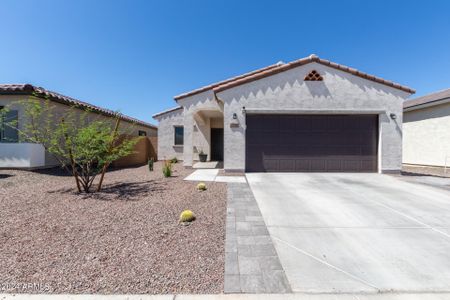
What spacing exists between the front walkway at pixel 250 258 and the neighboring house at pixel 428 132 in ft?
45.1

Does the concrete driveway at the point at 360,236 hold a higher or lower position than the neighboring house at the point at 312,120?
lower

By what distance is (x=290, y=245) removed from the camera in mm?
3061

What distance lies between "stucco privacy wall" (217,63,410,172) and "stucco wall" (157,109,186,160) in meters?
7.17

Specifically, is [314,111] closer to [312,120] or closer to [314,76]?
[312,120]

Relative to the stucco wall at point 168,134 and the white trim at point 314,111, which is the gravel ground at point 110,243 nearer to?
the white trim at point 314,111

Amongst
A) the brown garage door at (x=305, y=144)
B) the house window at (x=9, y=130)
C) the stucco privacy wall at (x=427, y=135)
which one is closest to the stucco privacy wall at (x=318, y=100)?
the brown garage door at (x=305, y=144)

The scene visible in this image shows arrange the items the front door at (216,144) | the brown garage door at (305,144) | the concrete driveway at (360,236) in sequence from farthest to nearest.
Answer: the front door at (216,144)
the brown garage door at (305,144)
the concrete driveway at (360,236)

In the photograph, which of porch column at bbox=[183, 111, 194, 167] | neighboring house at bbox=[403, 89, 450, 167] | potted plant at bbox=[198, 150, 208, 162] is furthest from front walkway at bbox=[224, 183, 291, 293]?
neighboring house at bbox=[403, 89, 450, 167]

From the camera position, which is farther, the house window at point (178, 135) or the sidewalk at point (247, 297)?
the house window at point (178, 135)

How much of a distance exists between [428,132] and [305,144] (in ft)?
30.4

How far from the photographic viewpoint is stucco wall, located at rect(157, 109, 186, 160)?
1520cm

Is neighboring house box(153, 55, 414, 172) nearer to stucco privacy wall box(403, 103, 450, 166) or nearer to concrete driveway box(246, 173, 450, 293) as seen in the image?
concrete driveway box(246, 173, 450, 293)

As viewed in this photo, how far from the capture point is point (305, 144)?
9.16 m

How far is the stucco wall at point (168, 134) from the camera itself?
15.2 metres
